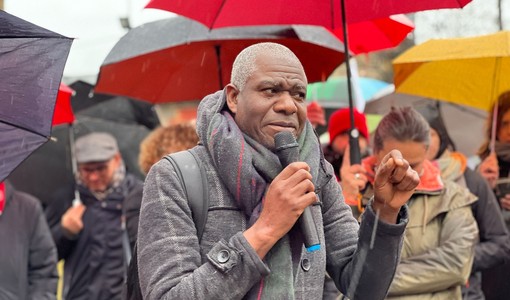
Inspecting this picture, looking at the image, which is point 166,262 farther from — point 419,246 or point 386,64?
point 386,64

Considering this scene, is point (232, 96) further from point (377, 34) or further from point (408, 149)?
point (377, 34)

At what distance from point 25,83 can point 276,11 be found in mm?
1819

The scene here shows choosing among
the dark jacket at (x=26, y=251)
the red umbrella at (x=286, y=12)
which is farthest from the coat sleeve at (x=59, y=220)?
the red umbrella at (x=286, y=12)

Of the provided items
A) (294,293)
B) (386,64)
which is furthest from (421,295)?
(386,64)

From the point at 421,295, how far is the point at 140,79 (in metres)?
2.98

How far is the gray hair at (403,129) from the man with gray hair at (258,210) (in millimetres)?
2086

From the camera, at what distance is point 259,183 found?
335cm

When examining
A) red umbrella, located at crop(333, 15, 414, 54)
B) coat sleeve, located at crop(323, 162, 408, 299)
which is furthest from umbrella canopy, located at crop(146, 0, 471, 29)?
coat sleeve, located at crop(323, 162, 408, 299)

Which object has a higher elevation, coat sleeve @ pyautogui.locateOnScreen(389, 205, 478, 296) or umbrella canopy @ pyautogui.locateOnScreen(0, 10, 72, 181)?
umbrella canopy @ pyautogui.locateOnScreen(0, 10, 72, 181)

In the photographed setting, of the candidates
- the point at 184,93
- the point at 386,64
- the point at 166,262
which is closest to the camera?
the point at 166,262

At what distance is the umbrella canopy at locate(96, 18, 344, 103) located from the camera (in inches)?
278

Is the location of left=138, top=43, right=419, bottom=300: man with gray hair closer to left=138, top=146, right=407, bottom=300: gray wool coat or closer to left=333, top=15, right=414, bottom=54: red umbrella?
left=138, top=146, right=407, bottom=300: gray wool coat

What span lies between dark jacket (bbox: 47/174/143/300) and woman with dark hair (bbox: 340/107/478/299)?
2.72 metres

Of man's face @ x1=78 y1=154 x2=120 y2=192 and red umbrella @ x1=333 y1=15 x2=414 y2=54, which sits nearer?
red umbrella @ x1=333 y1=15 x2=414 y2=54
